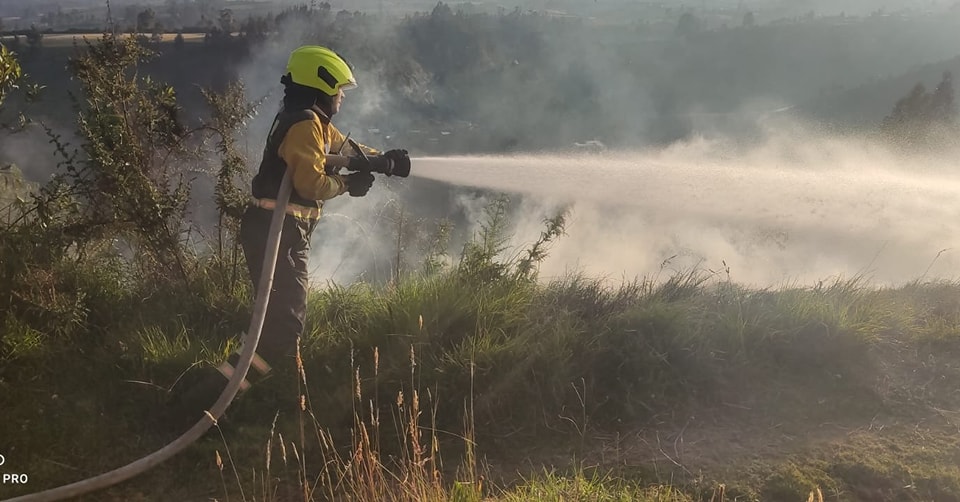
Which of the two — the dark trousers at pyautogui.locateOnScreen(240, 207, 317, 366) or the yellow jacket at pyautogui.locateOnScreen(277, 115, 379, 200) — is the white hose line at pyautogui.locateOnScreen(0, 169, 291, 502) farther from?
the dark trousers at pyautogui.locateOnScreen(240, 207, 317, 366)

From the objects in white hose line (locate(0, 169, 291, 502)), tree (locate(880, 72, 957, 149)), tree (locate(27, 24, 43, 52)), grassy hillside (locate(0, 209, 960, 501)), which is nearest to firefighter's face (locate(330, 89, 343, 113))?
white hose line (locate(0, 169, 291, 502))

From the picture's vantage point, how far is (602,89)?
5006cm

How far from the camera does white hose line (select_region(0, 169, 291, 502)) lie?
2762mm

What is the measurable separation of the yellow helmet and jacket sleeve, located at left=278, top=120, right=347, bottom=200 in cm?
27

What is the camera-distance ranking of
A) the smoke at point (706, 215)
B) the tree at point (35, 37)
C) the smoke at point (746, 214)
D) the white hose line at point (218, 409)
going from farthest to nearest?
1. the tree at point (35, 37)
2. the smoke at point (746, 214)
3. the smoke at point (706, 215)
4. the white hose line at point (218, 409)

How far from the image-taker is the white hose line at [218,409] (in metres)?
2.76

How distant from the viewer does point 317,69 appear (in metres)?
3.46

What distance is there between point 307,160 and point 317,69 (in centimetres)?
56

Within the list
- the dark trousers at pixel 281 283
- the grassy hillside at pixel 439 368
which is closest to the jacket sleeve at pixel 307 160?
the dark trousers at pixel 281 283

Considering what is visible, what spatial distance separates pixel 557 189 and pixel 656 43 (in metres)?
51.0

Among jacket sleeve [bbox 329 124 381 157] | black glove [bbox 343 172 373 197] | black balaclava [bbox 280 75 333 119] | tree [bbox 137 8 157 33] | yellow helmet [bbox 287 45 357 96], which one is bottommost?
black glove [bbox 343 172 373 197]

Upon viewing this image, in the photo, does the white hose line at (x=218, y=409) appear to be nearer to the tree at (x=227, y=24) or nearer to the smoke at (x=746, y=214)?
the smoke at (x=746, y=214)

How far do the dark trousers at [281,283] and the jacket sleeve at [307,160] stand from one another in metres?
0.32

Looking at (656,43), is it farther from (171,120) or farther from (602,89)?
(171,120)
